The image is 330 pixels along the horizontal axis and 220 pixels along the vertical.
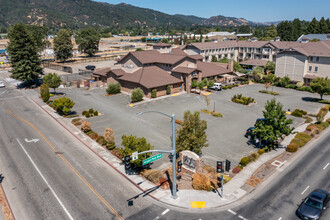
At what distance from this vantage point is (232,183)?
25250 millimetres

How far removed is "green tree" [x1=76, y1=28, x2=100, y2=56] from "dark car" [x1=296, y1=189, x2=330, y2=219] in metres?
105

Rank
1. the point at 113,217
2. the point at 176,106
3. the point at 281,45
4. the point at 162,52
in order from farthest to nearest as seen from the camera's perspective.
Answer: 1. the point at 281,45
2. the point at 162,52
3. the point at 176,106
4. the point at 113,217

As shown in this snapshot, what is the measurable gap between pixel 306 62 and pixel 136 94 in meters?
46.4

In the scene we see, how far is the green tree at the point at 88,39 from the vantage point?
107m

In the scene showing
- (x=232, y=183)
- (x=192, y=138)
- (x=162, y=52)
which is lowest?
(x=232, y=183)

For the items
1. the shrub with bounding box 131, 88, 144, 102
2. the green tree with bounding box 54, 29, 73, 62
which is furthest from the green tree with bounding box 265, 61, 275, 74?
the green tree with bounding box 54, 29, 73, 62

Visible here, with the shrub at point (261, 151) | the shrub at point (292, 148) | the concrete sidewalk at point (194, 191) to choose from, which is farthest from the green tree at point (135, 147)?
the shrub at point (292, 148)

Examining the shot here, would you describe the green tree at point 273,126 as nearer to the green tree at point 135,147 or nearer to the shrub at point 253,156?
the shrub at point 253,156

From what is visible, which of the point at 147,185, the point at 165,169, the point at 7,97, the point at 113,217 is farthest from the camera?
the point at 7,97

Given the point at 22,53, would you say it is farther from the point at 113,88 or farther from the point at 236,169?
the point at 236,169

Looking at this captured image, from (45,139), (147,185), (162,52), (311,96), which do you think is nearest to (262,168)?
(147,185)

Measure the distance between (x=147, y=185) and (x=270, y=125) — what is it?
17981 millimetres

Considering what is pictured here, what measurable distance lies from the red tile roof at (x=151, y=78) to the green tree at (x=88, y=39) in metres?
56.8

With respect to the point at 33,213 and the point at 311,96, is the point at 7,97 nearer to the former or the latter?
the point at 33,213
